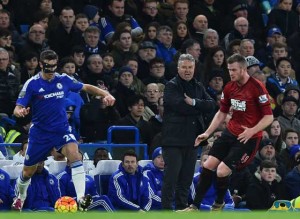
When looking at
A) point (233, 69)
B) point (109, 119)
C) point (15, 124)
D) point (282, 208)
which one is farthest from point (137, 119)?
point (233, 69)

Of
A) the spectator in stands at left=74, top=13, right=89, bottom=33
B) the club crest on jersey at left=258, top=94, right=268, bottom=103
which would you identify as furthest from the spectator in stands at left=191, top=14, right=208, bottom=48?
the club crest on jersey at left=258, top=94, right=268, bottom=103

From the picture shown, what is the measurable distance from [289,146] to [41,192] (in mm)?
5472

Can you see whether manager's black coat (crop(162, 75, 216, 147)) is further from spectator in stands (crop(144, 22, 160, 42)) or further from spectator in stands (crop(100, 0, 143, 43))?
spectator in stands (crop(100, 0, 143, 43))

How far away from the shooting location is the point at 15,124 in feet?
72.7

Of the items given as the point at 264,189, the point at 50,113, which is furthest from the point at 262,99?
the point at 264,189

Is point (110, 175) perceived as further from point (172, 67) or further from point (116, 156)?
point (172, 67)

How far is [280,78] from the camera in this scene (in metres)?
25.6

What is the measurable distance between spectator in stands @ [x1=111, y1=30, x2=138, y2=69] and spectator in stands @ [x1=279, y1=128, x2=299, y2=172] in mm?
3167

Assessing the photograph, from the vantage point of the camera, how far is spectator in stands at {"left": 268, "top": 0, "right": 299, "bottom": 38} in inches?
1094

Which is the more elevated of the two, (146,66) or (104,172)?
(146,66)

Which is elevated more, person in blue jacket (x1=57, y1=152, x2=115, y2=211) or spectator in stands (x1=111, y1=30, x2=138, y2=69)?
spectator in stands (x1=111, y1=30, x2=138, y2=69)

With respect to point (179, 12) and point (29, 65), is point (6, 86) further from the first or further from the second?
point (179, 12)

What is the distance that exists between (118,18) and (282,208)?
6839 millimetres

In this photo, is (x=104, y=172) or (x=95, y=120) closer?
(x=104, y=172)
